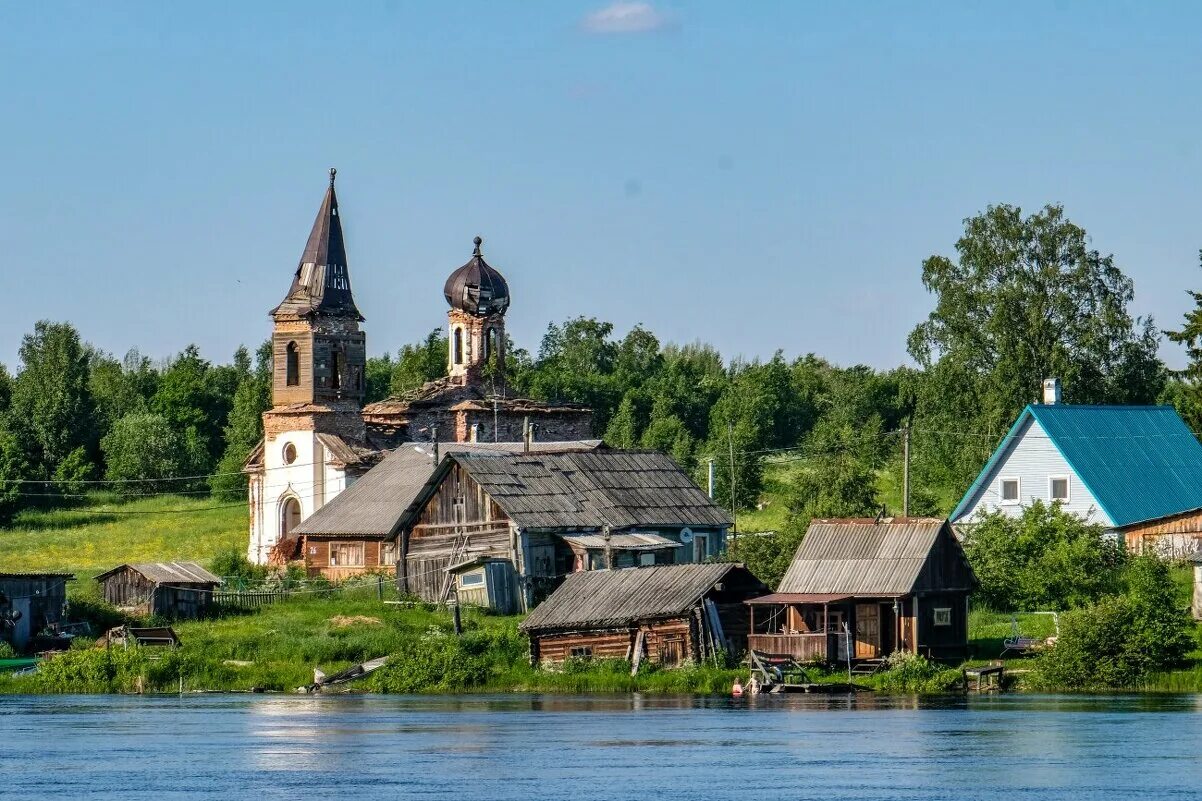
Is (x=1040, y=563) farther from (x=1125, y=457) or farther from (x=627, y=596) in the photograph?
(x=627, y=596)

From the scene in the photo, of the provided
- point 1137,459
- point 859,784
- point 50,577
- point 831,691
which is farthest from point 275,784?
point 1137,459

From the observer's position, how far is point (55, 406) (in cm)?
11412

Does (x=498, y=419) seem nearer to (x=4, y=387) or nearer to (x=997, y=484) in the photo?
(x=997, y=484)

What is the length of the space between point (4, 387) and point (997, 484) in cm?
6745

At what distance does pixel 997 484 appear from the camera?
7038 centimetres

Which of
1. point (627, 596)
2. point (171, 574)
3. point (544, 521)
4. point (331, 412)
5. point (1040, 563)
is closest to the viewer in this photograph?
point (627, 596)

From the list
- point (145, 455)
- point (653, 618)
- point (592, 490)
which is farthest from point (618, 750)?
point (145, 455)

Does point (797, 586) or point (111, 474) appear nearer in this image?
point (797, 586)

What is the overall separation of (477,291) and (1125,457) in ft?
94.0

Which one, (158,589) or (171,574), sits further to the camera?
(171,574)

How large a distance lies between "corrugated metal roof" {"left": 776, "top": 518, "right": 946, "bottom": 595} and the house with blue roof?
10361 mm

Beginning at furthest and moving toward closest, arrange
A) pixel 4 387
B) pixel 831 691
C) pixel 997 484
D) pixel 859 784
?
pixel 4 387 → pixel 997 484 → pixel 831 691 → pixel 859 784

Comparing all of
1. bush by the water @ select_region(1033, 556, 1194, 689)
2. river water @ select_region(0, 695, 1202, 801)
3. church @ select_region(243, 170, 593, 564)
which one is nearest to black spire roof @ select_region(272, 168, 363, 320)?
church @ select_region(243, 170, 593, 564)

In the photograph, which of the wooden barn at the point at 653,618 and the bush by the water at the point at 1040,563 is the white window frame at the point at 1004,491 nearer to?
the bush by the water at the point at 1040,563
